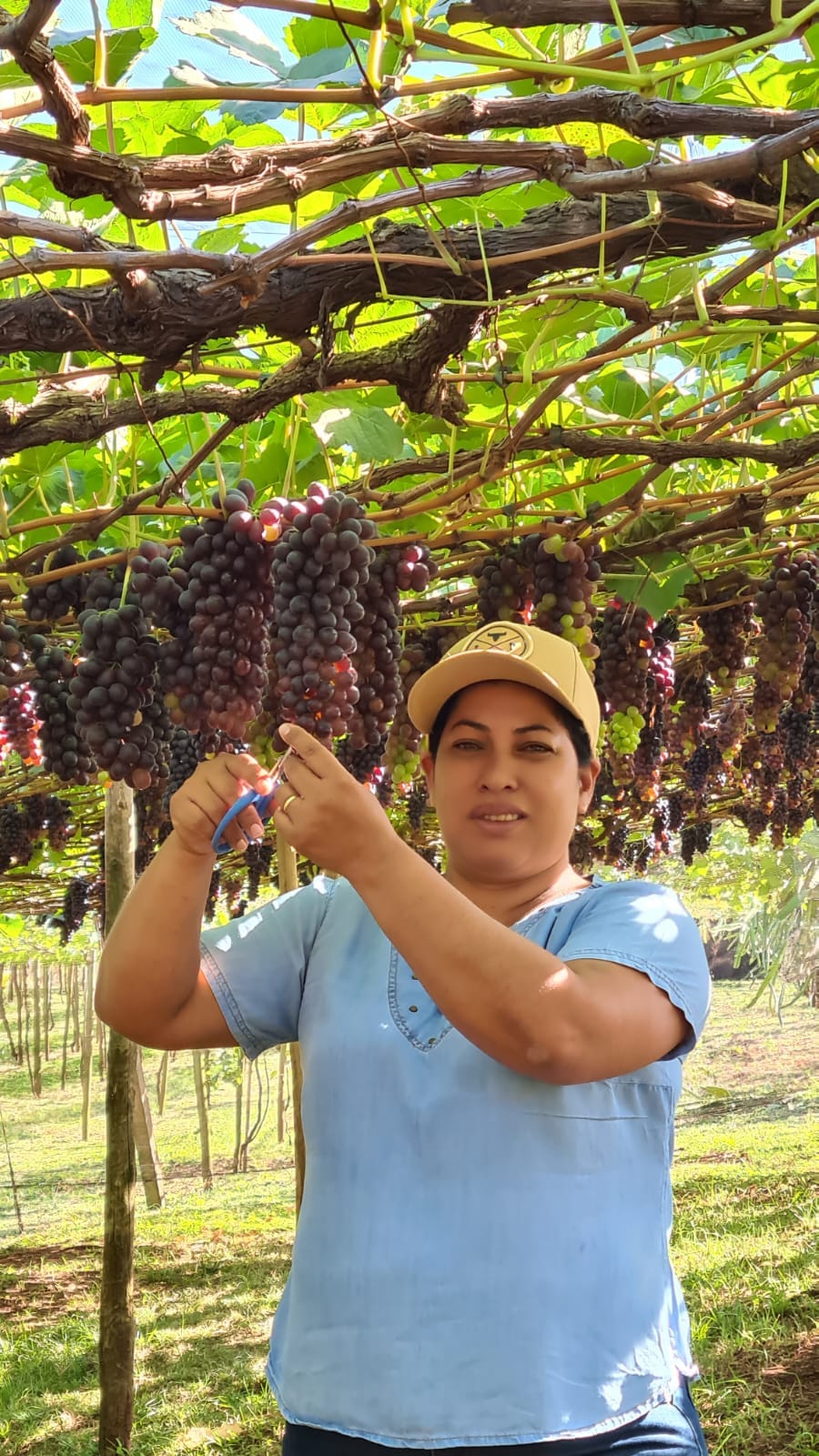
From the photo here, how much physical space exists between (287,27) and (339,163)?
0.31 m

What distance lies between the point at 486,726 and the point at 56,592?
45.7 inches

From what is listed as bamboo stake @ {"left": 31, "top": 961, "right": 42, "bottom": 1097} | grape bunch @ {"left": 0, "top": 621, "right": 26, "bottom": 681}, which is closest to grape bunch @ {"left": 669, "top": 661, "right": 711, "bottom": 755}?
grape bunch @ {"left": 0, "top": 621, "right": 26, "bottom": 681}

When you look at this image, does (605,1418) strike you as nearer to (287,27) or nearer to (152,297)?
(152,297)

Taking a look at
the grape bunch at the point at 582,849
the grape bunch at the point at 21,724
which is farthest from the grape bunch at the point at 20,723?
the grape bunch at the point at 582,849

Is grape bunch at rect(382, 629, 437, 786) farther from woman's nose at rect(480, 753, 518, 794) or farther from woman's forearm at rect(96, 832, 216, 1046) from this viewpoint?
woman's forearm at rect(96, 832, 216, 1046)

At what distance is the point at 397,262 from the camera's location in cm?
165

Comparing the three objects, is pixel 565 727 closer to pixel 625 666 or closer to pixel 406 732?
pixel 625 666

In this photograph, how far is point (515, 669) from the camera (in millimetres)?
1664

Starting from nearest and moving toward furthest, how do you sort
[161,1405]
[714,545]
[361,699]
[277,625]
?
[277,625] → [361,699] → [714,545] → [161,1405]

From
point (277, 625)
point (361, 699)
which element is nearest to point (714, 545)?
point (361, 699)

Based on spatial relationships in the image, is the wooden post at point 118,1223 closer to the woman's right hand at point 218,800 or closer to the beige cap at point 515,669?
the beige cap at point 515,669

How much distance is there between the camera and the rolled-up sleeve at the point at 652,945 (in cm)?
140

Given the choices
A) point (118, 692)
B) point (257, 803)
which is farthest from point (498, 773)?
point (118, 692)

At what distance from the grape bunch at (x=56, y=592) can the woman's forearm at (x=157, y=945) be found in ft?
3.48
